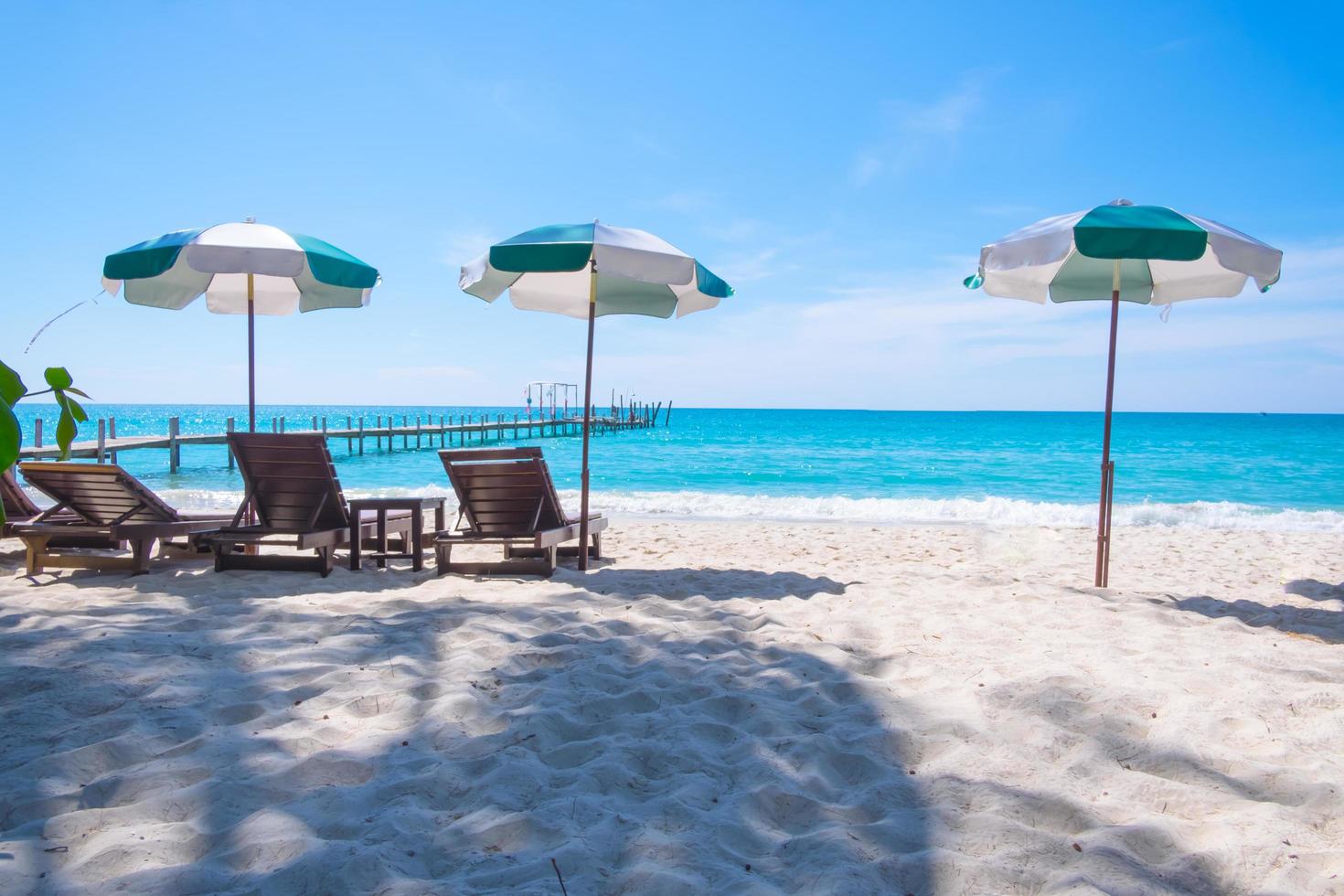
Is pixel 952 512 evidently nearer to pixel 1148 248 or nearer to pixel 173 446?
pixel 1148 248

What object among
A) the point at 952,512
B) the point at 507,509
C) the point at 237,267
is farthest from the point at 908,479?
the point at 237,267

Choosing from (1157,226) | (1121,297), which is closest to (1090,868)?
(1157,226)

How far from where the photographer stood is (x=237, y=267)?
15.4 ft

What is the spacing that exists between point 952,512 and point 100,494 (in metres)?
10.2

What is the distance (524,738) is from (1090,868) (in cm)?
145

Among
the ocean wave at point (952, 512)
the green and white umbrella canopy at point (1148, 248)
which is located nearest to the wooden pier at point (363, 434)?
the green and white umbrella canopy at point (1148, 248)

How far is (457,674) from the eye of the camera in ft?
9.57

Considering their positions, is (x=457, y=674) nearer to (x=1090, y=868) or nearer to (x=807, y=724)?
(x=807, y=724)

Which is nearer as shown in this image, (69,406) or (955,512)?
(69,406)

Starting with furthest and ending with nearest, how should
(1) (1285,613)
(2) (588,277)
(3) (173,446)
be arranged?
(3) (173,446) → (2) (588,277) → (1) (1285,613)

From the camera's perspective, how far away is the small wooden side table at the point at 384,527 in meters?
5.04

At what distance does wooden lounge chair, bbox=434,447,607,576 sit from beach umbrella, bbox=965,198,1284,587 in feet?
9.32

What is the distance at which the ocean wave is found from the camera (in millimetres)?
10992

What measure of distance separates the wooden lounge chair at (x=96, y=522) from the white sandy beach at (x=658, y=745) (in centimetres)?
52
